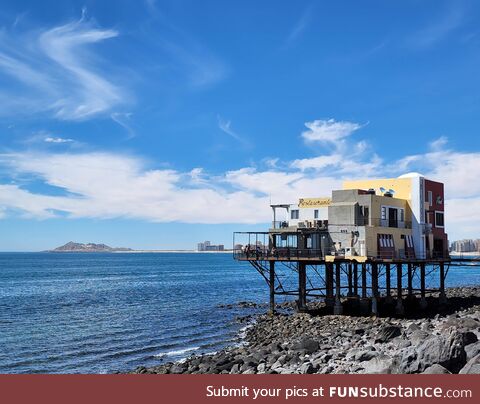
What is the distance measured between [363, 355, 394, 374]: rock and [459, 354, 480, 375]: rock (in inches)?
105

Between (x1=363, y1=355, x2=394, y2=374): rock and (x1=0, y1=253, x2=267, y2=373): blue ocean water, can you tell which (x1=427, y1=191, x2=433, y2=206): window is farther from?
(x1=363, y1=355, x2=394, y2=374): rock

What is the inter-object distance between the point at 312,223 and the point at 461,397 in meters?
31.7

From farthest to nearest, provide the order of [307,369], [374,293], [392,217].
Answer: [392,217] → [374,293] → [307,369]

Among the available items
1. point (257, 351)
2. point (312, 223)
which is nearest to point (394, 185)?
point (312, 223)

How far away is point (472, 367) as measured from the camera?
1858cm

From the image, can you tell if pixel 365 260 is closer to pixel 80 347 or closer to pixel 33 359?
pixel 80 347

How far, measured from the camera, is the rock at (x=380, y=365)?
20.5 m

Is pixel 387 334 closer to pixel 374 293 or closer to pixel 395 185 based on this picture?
pixel 374 293

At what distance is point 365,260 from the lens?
42031 mm

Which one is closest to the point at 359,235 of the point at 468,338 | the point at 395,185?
the point at 395,185

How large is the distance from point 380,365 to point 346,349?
7343 mm

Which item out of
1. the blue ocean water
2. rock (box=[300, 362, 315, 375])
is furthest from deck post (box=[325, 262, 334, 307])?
rock (box=[300, 362, 315, 375])

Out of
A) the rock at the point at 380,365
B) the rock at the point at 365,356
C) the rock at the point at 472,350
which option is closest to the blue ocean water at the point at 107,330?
the rock at the point at 365,356

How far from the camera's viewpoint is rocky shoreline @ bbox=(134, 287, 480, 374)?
803 inches
